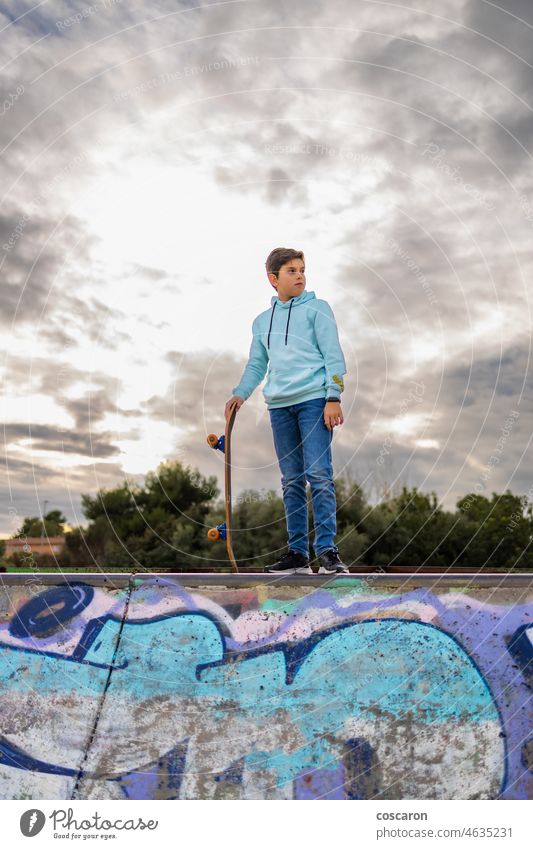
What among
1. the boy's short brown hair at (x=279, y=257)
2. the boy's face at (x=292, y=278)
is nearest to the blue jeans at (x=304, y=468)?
the boy's face at (x=292, y=278)

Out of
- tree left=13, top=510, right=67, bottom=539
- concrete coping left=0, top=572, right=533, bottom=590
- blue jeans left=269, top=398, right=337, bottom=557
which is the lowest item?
concrete coping left=0, top=572, right=533, bottom=590

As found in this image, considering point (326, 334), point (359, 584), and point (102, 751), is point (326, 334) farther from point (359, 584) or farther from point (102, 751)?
point (102, 751)

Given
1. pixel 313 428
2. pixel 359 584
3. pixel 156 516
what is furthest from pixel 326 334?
pixel 156 516

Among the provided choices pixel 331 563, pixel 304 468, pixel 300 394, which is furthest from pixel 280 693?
pixel 300 394

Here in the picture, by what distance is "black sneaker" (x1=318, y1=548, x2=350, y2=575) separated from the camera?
6.06 meters

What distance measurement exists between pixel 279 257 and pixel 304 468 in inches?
80.3

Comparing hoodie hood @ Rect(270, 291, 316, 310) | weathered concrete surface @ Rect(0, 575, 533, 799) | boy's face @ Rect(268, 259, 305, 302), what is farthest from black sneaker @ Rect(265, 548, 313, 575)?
boy's face @ Rect(268, 259, 305, 302)

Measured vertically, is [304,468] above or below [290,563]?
above

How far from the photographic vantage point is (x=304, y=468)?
669 cm

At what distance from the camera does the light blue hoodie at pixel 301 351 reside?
6.59 metres

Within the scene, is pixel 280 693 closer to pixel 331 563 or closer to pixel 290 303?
pixel 331 563

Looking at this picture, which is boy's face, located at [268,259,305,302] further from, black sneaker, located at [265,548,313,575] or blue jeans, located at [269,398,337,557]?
black sneaker, located at [265,548,313,575]

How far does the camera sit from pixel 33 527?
138 ft
